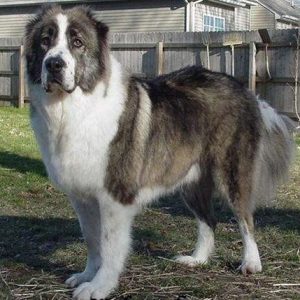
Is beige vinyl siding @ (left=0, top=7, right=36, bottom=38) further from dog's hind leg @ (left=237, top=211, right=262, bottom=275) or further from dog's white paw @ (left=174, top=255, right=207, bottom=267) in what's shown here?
dog's hind leg @ (left=237, top=211, right=262, bottom=275)

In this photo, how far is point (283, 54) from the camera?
14297 millimetres

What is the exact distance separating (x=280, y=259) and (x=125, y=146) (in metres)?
1.77

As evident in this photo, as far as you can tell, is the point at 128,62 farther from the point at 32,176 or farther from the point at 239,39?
the point at 32,176

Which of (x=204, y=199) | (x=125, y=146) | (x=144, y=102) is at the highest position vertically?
(x=144, y=102)

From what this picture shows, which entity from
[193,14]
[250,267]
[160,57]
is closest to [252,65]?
[160,57]

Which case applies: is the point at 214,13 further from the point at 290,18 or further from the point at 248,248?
the point at 248,248

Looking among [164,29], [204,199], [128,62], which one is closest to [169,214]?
[204,199]

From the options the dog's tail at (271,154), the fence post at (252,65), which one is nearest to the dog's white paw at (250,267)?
the dog's tail at (271,154)

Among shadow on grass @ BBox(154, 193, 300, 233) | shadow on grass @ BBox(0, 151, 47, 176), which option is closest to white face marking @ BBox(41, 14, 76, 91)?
shadow on grass @ BBox(154, 193, 300, 233)

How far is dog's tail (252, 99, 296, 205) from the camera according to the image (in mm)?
5133

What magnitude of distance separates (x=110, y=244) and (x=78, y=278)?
Answer: 44 cm

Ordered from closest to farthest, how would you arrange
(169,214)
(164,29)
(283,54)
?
(169,214) → (283,54) → (164,29)

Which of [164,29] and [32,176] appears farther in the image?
[164,29]

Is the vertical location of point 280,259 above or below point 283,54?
below
